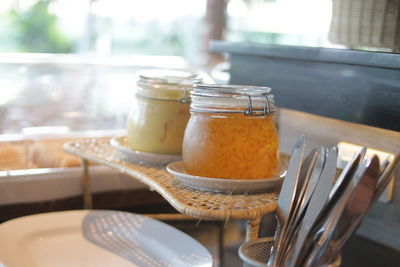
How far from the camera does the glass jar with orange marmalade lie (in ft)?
2.00

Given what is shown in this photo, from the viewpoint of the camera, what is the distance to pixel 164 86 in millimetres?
761

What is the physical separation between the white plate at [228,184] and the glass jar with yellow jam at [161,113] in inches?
5.4

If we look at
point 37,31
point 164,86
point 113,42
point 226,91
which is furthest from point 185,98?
point 37,31

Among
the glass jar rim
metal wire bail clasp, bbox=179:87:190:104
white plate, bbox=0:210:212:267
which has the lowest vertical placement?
white plate, bbox=0:210:212:267

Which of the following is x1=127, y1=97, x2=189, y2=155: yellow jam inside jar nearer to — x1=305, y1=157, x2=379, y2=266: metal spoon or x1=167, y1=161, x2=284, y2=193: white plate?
x1=167, y1=161, x2=284, y2=193: white plate

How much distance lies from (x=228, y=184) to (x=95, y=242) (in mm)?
257

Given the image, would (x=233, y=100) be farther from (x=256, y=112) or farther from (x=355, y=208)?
(x=355, y=208)

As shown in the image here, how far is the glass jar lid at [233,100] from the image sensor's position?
2.00 feet

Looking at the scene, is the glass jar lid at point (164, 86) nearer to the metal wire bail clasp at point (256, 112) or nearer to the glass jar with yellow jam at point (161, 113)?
the glass jar with yellow jam at point (161, 113)

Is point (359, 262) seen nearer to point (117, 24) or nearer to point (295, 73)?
point (295, 73)

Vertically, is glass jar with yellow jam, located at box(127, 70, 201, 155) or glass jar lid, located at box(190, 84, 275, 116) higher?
glass jar lid, located at box(190, 84, 275, 116)

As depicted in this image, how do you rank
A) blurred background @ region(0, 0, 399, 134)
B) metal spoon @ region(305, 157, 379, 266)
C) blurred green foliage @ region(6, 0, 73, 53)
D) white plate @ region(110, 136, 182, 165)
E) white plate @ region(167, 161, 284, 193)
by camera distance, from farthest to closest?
blurred green foliage @ region(6, 0, 73, 53), blurred background @ region(0, 0, 399, 134), white plate @ region(110, 136, 182, 165), white plate @ region(167, 161, 284, 193), metal spoon @ region(305, 157, 379, 266)

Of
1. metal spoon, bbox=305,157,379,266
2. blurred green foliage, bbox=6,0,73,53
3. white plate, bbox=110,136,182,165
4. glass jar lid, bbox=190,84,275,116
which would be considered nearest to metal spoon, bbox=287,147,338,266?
metal spoon, bbox=305,157,379,266

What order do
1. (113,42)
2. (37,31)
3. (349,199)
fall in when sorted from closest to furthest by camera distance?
(349,199)
(113,42)
(37,31)
